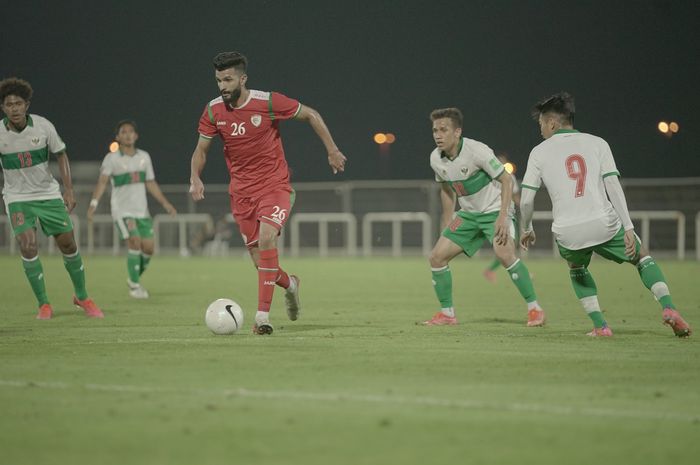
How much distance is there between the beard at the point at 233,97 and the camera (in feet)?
34.1

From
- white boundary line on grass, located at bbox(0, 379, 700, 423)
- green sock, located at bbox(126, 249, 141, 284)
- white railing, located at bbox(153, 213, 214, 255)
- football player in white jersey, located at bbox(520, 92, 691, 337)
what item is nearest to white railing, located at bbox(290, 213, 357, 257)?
white railing, located at bbox(153, 213, 214, 255)

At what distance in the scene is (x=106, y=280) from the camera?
2156 centimetres

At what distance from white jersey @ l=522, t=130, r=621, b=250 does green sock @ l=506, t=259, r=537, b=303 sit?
192cm

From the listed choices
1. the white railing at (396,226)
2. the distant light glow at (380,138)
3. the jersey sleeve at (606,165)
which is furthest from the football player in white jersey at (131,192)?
the distant light glow at (380,138)

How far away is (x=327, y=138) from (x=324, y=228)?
24.6 meters

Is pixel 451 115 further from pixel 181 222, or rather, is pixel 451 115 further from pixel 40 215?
pixel 181 222

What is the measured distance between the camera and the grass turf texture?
519 cm

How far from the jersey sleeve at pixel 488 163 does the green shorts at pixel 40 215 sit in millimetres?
4655

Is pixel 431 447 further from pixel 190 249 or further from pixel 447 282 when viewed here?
pixel 190 249

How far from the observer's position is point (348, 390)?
679 cm

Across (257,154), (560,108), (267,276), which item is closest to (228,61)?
(257,154)

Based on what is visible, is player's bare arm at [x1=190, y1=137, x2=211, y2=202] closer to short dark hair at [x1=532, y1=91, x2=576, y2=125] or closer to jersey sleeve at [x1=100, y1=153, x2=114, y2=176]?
Result: short dark hair at [x1=532, y1=91, x2=576, y2=125]

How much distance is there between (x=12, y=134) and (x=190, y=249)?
78.0ft

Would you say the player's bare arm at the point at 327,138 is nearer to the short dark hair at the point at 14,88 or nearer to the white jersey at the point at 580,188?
the white jersey at the point at 580,188
